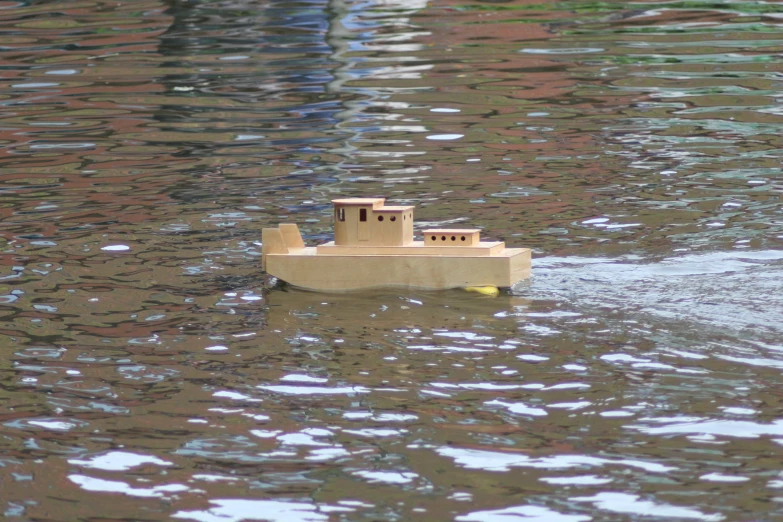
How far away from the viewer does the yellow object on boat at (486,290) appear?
706 centimetres

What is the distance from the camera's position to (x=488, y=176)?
10.8 meters

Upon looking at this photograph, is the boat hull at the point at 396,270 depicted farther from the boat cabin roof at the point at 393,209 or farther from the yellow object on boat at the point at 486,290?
the boat cabin roof at the point at 393,209

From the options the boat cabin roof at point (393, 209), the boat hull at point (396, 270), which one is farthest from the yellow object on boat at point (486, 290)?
the boat cabin roof at point (393, 209)

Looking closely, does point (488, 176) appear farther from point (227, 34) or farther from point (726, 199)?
point (227, 34)

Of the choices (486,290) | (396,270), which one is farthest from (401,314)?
(486,290)

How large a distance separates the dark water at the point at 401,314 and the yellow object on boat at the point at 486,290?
0.22 ft

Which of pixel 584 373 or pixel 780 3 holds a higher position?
pixel 780 3

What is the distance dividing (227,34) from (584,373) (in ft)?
57.2

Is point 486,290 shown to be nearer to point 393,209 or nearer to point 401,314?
point 401,314

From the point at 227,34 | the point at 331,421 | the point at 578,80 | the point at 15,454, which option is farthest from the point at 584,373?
the point at 227,34

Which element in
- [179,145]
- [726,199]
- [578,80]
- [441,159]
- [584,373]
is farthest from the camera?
[578,80]

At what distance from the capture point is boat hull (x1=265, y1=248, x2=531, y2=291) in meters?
7.04

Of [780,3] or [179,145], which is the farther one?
[780,3]

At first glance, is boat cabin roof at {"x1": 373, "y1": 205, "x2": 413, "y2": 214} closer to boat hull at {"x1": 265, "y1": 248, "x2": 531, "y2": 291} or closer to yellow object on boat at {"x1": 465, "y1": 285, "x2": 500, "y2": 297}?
boat hull at {"x1": 265, "y1": 248, "x2": 531, "y2": 291}
